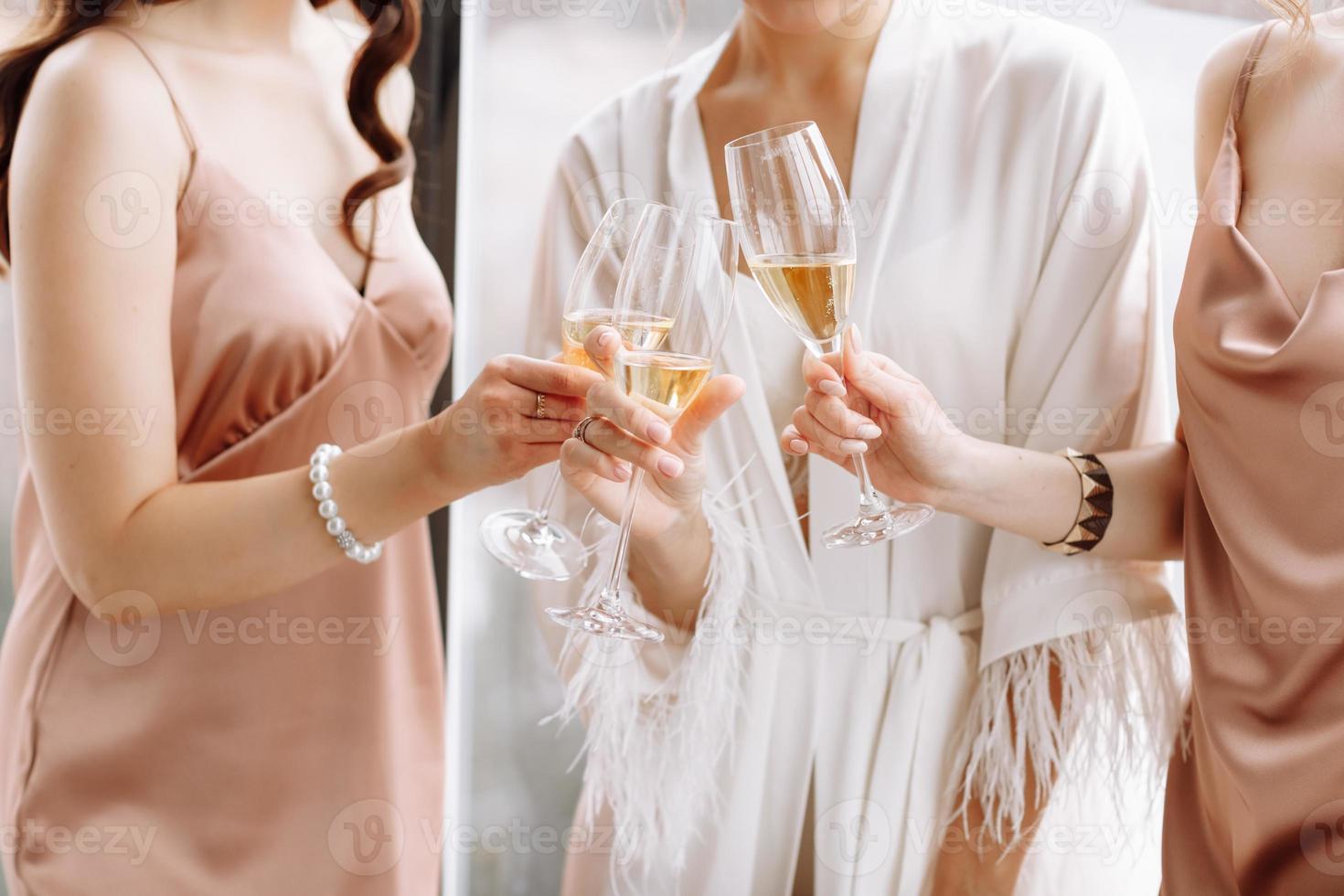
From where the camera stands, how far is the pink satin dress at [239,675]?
135cm

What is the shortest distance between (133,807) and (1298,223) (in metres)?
1.45

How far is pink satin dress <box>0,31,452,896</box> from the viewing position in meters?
1.35

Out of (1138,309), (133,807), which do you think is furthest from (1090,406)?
(133,807)

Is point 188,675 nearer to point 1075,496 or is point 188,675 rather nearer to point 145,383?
point 145,383

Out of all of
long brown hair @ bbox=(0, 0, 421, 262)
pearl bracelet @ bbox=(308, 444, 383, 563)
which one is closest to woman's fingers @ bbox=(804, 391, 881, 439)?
pearl bracelet @ bbox=(308, 444, 383, 563)

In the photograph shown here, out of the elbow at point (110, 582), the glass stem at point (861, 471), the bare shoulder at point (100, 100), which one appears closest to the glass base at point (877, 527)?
the glass stem at point (861, 471)

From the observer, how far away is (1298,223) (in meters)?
1.07

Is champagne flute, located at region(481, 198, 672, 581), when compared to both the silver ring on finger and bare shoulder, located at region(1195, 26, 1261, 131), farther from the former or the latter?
bare shoulder, located at region(1195, 26, 1261, 131)

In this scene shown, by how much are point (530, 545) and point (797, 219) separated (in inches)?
18.3

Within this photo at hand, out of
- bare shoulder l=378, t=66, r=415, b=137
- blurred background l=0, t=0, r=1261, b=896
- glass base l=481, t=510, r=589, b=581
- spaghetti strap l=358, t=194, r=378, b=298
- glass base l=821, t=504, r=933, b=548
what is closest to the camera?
glass base l=821, t=504, r=933, b=548

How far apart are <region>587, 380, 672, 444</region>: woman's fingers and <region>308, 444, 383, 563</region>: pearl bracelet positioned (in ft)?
1.52

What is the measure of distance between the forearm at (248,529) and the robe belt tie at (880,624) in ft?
1.58

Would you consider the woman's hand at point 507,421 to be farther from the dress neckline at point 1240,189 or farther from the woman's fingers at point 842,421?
the dress neckline at point 1240,189

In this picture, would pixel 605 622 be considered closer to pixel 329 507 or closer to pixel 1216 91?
pixel 329 507
